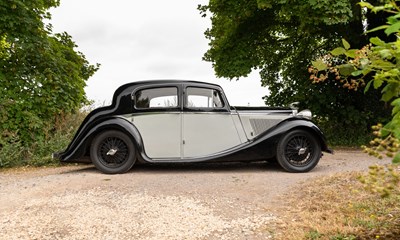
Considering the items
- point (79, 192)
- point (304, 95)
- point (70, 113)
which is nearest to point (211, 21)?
point (304, 95)

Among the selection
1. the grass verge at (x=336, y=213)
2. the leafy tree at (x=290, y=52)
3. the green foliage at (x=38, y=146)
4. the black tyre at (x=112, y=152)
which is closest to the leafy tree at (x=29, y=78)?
the green foliage at (x=38, y=146)

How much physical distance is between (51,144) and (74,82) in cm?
216

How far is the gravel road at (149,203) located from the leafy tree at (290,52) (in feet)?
21.0

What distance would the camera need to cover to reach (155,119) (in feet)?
26.7

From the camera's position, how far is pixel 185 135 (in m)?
A: 8.15

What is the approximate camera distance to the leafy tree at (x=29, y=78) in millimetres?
11000

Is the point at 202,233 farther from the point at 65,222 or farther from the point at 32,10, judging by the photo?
the point at 32,10

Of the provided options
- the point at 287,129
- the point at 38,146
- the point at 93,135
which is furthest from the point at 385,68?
the point at 38,146

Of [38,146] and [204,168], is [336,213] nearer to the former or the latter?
[204,168]

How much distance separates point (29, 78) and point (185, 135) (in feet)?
18.6

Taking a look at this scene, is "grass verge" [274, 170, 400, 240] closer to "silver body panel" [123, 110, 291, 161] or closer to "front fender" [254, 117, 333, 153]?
"front fender" [254, 117, 333, 153]

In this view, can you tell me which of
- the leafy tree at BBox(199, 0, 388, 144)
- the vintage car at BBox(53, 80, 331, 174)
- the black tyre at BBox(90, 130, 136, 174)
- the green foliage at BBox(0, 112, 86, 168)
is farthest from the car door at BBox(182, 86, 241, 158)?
the leafy tree at BBox(199, 0, 388, 144)

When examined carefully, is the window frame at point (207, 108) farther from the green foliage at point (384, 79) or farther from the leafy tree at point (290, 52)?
the leafy tree at point (290, 52)

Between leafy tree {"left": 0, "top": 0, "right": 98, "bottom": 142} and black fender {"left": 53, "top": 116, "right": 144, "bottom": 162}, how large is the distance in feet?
10.3
